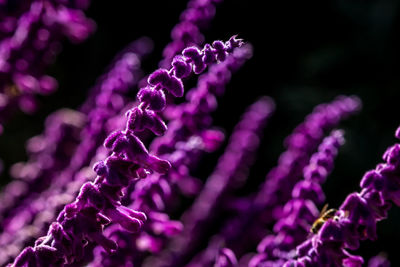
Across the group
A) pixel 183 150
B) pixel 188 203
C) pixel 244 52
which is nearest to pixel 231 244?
pixel 183 150

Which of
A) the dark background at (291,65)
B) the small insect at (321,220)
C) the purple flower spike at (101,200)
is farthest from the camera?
the dark background at (291,65)

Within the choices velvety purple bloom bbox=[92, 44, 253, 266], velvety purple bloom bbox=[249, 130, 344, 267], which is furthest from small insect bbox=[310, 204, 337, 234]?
velvety purple bloom bbox=[92, 44, 253, 266]

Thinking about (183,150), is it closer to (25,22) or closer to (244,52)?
(244,52)

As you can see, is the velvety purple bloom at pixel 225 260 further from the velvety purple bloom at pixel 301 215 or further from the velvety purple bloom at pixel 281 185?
the velvety purple bloom at pixel 281 185

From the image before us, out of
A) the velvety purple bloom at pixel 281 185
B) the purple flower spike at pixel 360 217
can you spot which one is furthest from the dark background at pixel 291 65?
the purple flower spike at pixel 360 217

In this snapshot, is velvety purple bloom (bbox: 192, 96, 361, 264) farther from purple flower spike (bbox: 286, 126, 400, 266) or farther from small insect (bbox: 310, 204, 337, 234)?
purple flower spike (bbox: 286, 126, 400, 266)

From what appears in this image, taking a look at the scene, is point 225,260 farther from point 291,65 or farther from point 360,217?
point 291,65

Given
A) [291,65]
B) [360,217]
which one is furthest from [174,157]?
[291,65]

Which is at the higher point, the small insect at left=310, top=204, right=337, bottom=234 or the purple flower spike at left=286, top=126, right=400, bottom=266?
the purple flower spike at left=286, top=126, right=400, bottom=266

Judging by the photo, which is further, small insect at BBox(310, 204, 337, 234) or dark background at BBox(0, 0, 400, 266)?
dark background at BBox(0, 0, 400, 266)
